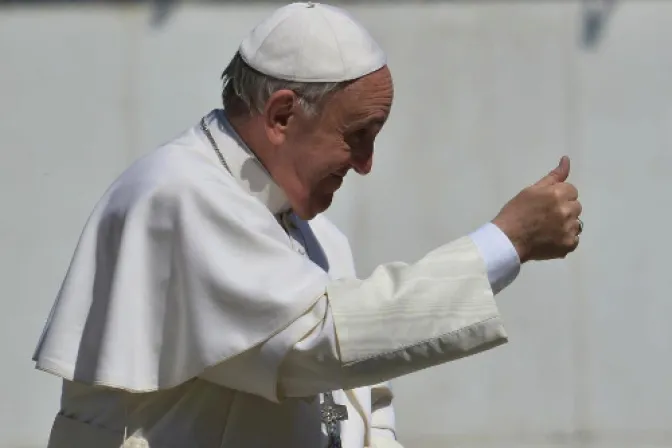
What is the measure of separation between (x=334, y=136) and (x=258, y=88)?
0.18 meters

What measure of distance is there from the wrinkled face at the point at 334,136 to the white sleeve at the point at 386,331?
273 millimetres

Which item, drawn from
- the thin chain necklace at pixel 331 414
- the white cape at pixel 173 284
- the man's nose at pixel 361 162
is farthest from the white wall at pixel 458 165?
the white cape at pixel 173 284

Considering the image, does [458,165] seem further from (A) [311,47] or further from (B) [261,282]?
(B) [261,282]

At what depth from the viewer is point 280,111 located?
2678mm

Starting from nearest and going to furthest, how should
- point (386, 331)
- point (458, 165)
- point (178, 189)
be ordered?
point (386, 331) → point (178, 189) → point (458, 165)

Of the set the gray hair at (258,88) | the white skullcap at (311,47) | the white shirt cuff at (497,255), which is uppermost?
the white skullcap at (311,47)

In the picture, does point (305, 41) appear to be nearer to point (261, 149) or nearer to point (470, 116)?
point (261, 149)

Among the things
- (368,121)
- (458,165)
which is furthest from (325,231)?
(458,165)

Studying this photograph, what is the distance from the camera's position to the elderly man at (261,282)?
98.3 inches

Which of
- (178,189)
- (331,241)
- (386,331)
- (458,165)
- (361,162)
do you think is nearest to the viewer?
(386,331)

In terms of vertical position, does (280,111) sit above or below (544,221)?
above

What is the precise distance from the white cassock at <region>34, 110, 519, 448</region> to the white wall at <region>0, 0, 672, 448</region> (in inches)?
118

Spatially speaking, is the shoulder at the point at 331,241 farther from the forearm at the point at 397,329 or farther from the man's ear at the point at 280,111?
the forearm at the point at 397,329

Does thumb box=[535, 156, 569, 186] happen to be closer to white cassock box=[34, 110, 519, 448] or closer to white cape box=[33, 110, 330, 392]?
white cassock box=[34, 110, 519, 448]
